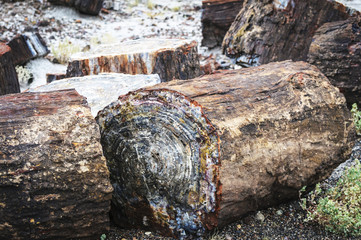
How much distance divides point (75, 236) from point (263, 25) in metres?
3.59

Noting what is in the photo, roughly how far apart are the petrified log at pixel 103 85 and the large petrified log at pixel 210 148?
24.9 inches

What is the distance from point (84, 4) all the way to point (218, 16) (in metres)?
3.18

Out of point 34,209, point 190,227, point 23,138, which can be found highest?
point 23,138

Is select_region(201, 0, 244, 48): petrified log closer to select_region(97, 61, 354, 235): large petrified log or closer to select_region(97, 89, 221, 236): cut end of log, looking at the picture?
select_region(97, 61, 354, 235): large petrified log

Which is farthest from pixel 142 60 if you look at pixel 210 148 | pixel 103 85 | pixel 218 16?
pixel 218 16

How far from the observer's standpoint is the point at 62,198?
2131mm

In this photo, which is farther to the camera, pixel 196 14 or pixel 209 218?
pixel 196 14

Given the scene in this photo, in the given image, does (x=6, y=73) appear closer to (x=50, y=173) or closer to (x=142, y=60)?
(x=142, y=60)

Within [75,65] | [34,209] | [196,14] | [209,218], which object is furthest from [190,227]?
[196,14]

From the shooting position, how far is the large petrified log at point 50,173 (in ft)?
6.73

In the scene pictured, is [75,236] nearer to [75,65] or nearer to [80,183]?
[80,183]

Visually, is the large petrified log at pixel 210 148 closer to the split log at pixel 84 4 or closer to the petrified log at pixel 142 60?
the petrified log at pixel 142 60

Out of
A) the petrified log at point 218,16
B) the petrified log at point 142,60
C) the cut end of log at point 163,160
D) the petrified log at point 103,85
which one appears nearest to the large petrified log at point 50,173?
the cut end of log at point 163,160

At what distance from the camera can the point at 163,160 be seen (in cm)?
238
